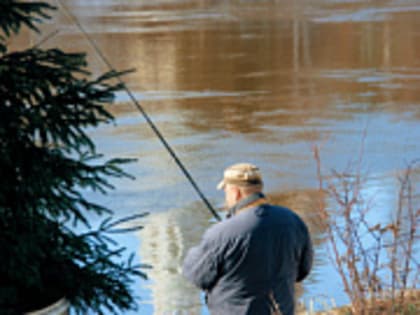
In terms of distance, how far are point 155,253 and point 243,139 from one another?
4988mm

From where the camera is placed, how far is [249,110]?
15.0 meters

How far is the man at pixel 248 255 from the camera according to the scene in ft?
14.7

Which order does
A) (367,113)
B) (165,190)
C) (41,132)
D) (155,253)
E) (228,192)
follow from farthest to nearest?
1. (367,113)
2. (165,190)
3. (155,253)
4. (228,192)
5. (41,132)

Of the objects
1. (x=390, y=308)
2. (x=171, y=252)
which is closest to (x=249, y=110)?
(x=171, y=252)

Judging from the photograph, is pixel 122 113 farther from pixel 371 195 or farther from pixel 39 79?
pixel 39 79

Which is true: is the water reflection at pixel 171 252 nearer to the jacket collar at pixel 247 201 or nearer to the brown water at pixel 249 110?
the brown water at pixel 249 110

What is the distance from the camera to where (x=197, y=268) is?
4.51 meters

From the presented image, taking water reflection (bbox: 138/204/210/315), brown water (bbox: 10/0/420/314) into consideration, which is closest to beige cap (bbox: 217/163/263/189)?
brown water (bbox: 10/0/420/314)

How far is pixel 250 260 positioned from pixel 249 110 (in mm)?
10602

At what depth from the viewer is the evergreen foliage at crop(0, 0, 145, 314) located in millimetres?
4125

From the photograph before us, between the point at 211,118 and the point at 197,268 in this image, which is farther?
the point at 211,118

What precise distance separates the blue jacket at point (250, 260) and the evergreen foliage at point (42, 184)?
1.28 feet

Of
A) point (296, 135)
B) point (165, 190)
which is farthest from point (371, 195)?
point (296, 135)

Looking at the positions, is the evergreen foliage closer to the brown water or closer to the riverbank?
the riverbank
